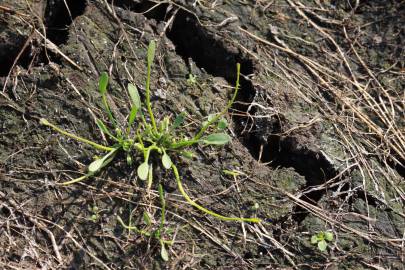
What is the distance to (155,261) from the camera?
88.4 inches

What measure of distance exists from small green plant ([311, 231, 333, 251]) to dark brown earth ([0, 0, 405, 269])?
26mm

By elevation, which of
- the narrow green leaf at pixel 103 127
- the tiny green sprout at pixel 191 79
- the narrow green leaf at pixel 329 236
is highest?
the tiny green sprout at pixel 191 79

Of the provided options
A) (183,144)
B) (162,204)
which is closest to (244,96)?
(183,144)

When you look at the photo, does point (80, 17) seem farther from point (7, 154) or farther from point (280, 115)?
point (280, 115)

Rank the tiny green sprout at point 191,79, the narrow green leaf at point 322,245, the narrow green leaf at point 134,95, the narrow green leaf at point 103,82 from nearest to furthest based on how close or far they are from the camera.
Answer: the narrow green leaf at point 103,82
the narrow green leaf at point 134,95
the narrow green leaf at point 322,245
the tiny green sprout at point 191,79

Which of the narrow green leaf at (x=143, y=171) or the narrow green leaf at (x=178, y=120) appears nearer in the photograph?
the narrow green leaf at (x=143, y=171)

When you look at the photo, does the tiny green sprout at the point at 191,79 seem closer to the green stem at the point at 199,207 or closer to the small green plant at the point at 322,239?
the green stem at the point at 199,207

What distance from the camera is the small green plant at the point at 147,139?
2.24m

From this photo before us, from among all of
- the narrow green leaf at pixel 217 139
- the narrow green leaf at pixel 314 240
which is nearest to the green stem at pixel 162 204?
the narrow green leaf at pixel 217 139

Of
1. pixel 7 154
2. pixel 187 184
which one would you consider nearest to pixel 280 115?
pixel 187 184

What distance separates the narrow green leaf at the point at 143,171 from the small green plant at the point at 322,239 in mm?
843

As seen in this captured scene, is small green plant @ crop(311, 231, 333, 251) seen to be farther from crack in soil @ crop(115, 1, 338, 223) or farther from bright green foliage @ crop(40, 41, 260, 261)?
bright green foliage @ crop(40, 41, 260, 261)

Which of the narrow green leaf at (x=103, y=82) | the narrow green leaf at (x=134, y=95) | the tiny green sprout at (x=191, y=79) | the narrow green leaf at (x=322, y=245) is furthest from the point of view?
the tiny green sprout at (x=191, y=79)

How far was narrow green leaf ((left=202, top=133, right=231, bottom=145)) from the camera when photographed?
2.31 meters
